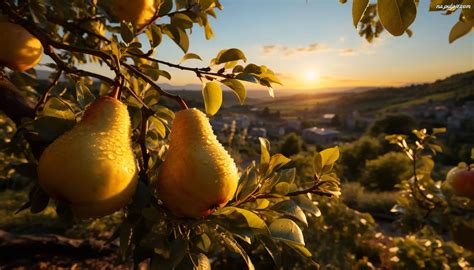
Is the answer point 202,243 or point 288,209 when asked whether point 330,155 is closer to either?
point 288,209

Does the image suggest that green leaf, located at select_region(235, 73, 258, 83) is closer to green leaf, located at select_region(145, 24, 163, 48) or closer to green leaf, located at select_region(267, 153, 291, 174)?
green leaf, located at select_region(267, 153, 291, 174)

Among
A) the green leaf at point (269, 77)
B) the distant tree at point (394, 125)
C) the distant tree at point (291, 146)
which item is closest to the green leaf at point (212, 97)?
the green leaf at point (269, 77)

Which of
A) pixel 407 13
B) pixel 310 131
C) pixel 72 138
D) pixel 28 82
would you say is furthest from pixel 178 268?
pixel 310 131

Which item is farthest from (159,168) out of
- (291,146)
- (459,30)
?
(291,146)

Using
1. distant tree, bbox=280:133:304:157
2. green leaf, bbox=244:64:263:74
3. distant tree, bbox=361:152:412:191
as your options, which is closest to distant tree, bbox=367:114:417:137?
distant tree, bbox=280:133:304:157

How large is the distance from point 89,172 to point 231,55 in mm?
524

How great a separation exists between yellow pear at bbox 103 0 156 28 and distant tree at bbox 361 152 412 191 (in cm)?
1164

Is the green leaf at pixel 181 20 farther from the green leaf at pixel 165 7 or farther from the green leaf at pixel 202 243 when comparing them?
the green leaf at pixel 202 243

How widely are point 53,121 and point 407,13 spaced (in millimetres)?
714

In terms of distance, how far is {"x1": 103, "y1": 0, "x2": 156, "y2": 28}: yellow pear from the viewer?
97cm

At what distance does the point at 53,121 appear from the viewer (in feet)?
2.30

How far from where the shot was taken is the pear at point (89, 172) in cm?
56

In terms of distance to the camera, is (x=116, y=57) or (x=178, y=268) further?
(x=116, y=57)

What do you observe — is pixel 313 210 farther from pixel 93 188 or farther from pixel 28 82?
pixel 28 82
